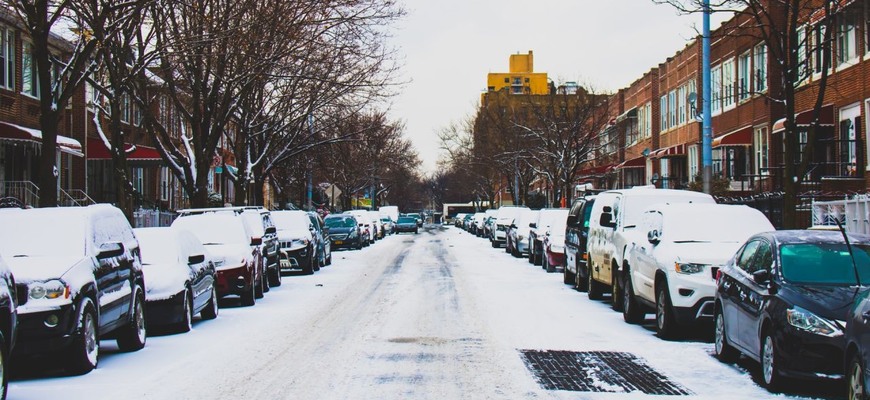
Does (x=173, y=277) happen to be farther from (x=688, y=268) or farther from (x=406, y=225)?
(x=406, y=225)

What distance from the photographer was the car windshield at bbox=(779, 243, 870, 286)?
10.3m

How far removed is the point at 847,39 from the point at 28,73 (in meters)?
23.8

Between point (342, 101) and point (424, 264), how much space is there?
350 inches

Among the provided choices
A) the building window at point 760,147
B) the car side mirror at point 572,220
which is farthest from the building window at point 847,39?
the car side mirror at point 572,220

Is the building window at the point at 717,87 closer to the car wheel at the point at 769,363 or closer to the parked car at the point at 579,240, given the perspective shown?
the parked car at the point at 579,240

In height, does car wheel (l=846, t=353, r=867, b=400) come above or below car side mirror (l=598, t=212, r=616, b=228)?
below

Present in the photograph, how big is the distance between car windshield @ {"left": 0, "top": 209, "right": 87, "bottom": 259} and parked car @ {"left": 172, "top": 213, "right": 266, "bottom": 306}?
19.9 feet

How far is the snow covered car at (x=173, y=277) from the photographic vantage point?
46.8 ft

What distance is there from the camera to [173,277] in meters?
14.5

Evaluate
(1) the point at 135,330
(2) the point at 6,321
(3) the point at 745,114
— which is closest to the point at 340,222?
(3) the point at 745,114

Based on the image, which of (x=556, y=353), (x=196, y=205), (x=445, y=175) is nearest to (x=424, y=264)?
(x=196, y=205)

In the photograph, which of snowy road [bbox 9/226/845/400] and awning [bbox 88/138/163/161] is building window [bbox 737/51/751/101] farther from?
awning [bbox 88/138/163/161]

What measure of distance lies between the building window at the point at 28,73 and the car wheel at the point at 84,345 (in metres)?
23.0

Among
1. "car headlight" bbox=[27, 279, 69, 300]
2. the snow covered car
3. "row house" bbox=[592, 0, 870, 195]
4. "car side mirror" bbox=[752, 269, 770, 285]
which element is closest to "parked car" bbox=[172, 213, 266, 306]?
the snow covered car
